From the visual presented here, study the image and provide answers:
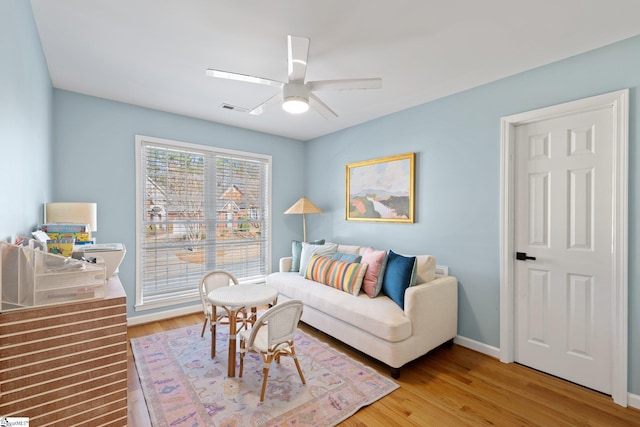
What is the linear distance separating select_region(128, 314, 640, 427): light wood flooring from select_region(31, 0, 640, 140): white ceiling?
2576mm

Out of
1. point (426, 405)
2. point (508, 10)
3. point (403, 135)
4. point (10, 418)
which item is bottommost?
point (426, 405)

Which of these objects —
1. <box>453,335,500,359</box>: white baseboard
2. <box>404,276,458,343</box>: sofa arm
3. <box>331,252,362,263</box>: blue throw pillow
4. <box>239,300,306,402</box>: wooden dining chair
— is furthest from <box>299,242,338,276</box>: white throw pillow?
<box>453,335,500,359</box>: white baseboard

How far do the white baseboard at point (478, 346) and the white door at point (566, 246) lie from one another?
164mm

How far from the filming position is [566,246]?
Answer: 90.5 inches

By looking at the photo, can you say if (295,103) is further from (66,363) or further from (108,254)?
(66,363)

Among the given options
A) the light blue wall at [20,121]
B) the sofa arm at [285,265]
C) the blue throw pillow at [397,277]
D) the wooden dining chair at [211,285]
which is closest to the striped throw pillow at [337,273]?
the blue throw pillow at [397,277]

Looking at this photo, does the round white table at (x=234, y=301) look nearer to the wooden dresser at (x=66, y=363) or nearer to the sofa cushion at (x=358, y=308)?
the sofa cushion at (x=358, y=308)

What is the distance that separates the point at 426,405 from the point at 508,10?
2630mm

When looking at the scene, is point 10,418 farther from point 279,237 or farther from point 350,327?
point 279,237

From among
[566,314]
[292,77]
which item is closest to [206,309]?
[292,77]

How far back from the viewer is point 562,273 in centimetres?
232

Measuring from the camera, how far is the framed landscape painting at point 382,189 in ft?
11.0

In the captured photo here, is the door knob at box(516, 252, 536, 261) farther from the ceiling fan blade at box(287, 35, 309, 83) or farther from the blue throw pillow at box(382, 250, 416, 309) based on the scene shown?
the ceiling fan blade at box(287, 35, 309, 83)

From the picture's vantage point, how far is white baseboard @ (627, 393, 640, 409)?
1.93 m
